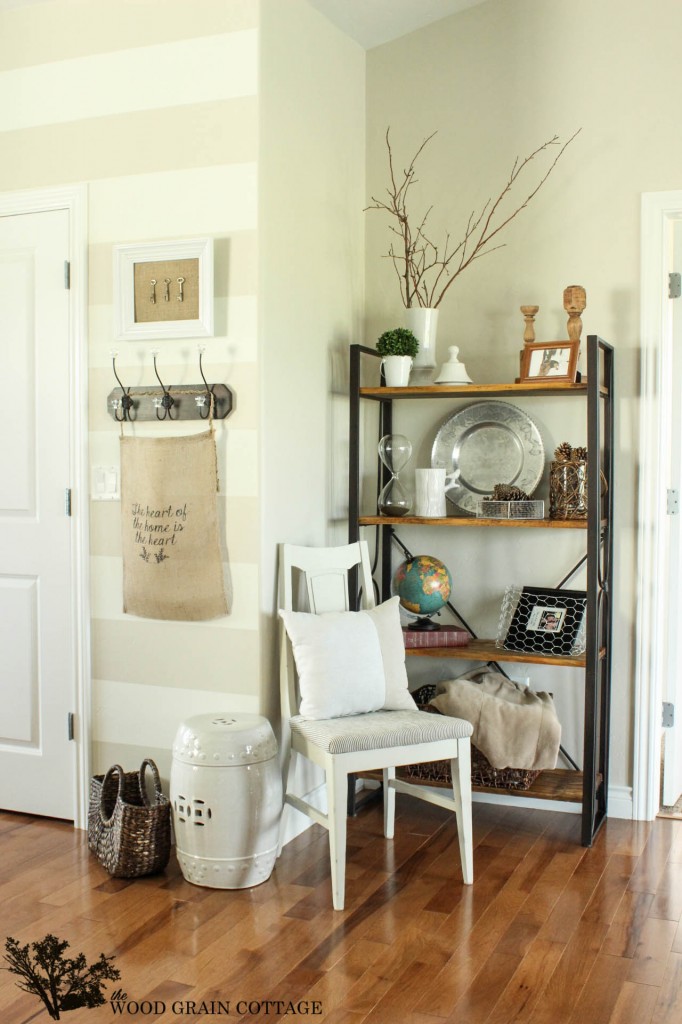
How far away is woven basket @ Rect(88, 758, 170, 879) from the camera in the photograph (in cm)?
288

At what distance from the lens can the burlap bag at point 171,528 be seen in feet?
10.2

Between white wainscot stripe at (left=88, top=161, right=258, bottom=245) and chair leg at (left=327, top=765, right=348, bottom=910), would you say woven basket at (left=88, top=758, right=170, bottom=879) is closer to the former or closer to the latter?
chair leg at (left=327, top=765, right=348, bottom=910)

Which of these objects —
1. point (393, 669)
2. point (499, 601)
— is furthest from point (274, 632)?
point (499, 601)

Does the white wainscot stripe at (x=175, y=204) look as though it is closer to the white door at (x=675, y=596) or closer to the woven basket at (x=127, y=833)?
the white door at (x=675, y=596)

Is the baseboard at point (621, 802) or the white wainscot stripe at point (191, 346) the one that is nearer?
the white wainscot stripe at point (191, 346)

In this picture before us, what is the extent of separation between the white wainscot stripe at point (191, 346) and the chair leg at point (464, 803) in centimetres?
130

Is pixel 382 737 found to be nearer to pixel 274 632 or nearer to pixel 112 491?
pixel 274 632

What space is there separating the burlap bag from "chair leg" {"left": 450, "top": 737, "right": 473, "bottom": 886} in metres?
0.82

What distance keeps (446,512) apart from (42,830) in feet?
5.69

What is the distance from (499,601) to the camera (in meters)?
3.69

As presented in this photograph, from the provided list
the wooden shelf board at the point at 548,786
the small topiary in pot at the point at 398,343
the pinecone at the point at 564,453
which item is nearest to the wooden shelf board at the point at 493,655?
the wooden shelf board at the point at 548,786

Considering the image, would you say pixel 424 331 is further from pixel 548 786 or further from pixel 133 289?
pixel 548 786

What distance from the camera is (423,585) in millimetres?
3479

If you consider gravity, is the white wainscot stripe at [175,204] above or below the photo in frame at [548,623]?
above
